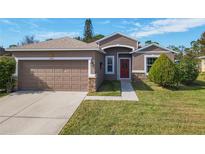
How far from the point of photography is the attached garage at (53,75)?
11766 millimetres

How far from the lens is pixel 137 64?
1814 cm

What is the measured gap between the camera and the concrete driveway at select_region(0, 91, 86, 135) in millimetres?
5816

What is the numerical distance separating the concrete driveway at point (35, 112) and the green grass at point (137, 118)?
48 cm

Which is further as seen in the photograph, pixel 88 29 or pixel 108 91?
pixel 88 29

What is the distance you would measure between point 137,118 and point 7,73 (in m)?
8.85

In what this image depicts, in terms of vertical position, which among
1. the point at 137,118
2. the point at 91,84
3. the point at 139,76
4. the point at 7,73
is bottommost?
the point at 137,118

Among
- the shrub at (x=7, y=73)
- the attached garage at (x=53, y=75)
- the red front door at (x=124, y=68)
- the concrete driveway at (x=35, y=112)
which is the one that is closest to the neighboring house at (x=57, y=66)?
the attached garage at (x=53, y=75)

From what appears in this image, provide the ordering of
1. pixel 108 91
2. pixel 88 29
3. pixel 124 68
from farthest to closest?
pixel 88 29, pixel 124 68, pixel 108 91

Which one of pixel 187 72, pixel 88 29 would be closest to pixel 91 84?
pixel 187 72

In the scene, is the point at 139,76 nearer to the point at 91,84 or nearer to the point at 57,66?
the point at 91,84

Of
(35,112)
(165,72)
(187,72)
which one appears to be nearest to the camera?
(35,112)

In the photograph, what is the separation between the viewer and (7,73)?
11.4 m

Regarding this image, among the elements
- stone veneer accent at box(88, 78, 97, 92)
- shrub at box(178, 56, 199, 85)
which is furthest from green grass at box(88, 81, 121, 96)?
shrub at box(178, 56, 199, 85)
